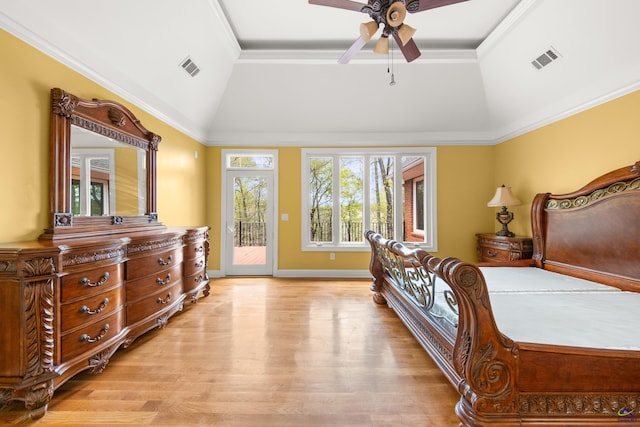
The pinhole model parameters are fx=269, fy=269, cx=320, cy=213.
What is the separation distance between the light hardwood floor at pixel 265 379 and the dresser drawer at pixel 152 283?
0.46 metres

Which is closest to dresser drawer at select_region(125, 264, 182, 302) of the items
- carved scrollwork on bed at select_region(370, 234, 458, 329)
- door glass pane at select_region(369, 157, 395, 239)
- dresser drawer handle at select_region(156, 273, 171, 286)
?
dresser drawer handle at select_region(156, 273, 171, 286)

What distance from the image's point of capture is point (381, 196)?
203 inches

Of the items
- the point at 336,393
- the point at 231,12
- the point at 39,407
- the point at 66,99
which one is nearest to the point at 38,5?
the point at 66,99

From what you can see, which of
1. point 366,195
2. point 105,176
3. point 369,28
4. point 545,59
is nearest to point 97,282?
point 105,176

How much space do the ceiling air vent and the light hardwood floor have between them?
3070 millimetres

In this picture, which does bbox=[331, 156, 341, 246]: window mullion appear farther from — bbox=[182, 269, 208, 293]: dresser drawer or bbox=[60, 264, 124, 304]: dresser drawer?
bbox=[60, 264, 124, 304]: dresser drawer

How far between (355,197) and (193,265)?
120 inches

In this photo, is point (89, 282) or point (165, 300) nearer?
point (89, 282)

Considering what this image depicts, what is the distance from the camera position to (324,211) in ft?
17.0

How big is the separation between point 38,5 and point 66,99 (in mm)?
643

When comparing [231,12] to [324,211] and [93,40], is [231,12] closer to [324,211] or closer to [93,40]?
[93,40]

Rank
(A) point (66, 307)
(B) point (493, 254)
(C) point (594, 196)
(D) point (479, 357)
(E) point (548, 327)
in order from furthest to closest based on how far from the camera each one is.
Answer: (B) point (493, 254) < (C) point (594, 196) < (A) point (66, 307) < (E) point (548, 327) < (D) point (479, 357)

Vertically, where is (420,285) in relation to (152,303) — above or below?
above

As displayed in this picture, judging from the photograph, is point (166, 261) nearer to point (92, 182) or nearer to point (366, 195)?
point (92, 182)
